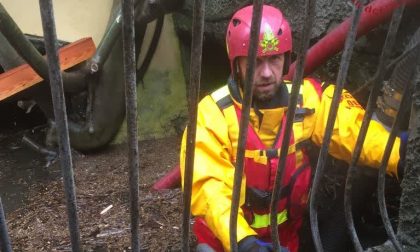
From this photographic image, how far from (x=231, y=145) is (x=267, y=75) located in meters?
0.44

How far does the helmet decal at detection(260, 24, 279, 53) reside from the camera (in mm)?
2476

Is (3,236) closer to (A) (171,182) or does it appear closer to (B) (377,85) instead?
(B) (377,85)

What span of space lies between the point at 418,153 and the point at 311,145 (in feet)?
3.66

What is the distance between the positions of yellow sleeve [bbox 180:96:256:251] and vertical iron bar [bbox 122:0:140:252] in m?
0.72

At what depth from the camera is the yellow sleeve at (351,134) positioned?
2.32m

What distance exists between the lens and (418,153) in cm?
174

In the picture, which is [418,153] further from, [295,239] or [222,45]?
[222,45]

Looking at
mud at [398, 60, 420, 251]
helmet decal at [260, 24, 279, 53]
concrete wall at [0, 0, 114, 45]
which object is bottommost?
mud at [398, 60, 420, 251]

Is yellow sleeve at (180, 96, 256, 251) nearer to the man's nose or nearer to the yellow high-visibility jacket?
the yellow high-visibility jacket

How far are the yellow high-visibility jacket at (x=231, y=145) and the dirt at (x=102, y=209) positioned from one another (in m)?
1.01

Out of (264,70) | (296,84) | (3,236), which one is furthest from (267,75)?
(3,236)

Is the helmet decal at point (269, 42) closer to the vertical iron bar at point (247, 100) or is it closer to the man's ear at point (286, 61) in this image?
the man's ear at point (286, 61)

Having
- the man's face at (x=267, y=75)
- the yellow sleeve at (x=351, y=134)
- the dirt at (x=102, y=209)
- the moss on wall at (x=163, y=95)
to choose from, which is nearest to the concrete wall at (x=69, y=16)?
the moss on wall at (x=163, y=95)

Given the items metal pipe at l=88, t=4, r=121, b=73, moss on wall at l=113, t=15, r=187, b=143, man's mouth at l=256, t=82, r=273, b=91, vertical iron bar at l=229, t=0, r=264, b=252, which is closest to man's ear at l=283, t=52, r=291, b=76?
man's mouth at l=256, t=82, r=273, b=91
